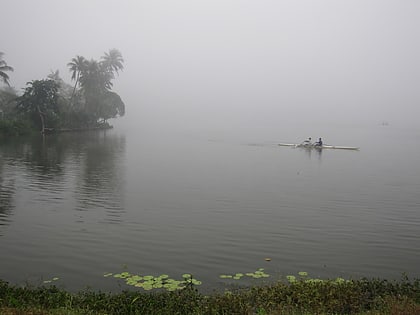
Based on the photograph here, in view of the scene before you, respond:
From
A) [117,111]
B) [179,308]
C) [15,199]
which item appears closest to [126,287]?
[179,308]

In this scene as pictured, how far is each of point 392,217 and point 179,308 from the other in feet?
47.4

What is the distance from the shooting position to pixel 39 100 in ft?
200

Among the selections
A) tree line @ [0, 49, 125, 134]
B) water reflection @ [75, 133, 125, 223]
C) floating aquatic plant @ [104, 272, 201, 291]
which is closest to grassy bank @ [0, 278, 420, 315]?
floating aquatic plant @ [104, 272, 201, 291]

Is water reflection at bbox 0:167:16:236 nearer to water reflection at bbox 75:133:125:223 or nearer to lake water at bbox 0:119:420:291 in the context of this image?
lake water at bbox 0:119:420:291

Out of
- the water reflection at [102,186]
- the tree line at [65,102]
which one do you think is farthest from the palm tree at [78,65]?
the water reflection at [102,186]

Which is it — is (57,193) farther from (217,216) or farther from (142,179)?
(217,216)

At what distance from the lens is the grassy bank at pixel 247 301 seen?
26.6 ft

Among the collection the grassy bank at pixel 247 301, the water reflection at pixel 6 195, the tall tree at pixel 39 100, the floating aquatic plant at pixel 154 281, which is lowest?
the floating aquatic plant at pixel 154 281

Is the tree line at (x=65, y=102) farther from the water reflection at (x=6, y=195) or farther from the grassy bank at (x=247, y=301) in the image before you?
the grassy bank at (x=247, y=301)

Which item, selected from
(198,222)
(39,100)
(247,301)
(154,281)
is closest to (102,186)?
(198,222)

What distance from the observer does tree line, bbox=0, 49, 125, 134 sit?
2389 inches

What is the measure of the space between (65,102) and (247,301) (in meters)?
73.6

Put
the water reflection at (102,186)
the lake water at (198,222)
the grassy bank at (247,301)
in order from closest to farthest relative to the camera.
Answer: the grassy bank at (247,301)
the lake water at (198,222)
the water reflection at (102,186)

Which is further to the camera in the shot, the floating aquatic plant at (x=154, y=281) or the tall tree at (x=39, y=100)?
the tall tree at (x=39, y=100)
